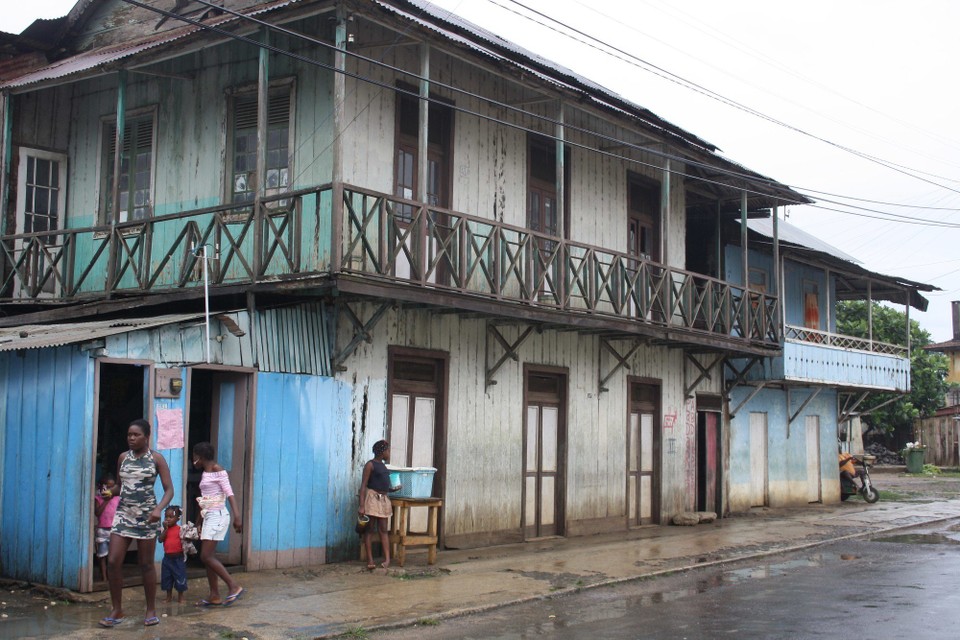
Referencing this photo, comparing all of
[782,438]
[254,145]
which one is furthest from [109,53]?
[782,438]

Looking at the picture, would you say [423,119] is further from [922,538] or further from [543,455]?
[922,538]

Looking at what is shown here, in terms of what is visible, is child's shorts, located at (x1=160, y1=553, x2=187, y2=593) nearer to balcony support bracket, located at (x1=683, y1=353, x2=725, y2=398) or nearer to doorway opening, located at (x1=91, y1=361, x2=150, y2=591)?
doorway opening, located at (x1=91, y1=361, x2=150, y2=591)

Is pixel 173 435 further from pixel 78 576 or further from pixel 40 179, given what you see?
pixel 40 179

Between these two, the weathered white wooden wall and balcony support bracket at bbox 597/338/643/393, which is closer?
the weathered white wooden wall

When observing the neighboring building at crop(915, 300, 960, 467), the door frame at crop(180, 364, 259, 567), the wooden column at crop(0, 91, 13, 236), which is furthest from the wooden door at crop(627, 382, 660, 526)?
the neighboring building at crop(915, 300, 960, 467)

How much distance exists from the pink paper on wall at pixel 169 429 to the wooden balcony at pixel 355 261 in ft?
6.65

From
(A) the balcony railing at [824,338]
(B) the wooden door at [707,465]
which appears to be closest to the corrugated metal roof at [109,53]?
(B) the wooden door at [707,465]

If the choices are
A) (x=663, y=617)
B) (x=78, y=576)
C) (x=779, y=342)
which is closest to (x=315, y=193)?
(x=78, y=576)

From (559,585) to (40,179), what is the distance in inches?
399

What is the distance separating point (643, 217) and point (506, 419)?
5.81 meters

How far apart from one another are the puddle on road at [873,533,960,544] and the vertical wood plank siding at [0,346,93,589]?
12.7 metres

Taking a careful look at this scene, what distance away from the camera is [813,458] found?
24969 millimetres

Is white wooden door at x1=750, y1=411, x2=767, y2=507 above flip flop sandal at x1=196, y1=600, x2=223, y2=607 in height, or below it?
above

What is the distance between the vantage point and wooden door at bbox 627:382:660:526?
1838cm
